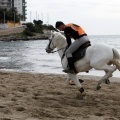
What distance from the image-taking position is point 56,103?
25.6 feet

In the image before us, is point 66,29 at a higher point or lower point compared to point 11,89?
higher

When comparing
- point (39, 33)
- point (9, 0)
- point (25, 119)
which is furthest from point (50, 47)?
point (9, 0)

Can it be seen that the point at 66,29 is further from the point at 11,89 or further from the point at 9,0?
the point at 9,0

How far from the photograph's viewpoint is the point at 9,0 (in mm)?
163000

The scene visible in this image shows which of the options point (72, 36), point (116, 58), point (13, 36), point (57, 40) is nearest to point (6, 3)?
point (13, 36)

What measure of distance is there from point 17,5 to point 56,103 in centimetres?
17034

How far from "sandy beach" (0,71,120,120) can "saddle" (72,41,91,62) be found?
44.5 inches

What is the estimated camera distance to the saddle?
7995 millimetres

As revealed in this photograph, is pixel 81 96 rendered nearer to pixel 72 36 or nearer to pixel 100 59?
pixel 100 59

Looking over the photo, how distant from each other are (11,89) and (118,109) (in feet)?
12.6

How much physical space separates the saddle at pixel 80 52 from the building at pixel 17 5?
152 meters

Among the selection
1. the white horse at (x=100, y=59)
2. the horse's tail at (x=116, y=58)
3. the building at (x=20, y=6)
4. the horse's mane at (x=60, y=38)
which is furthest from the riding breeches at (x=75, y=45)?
the building at (x=20, y=6)

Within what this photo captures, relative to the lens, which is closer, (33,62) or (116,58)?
(116,58)

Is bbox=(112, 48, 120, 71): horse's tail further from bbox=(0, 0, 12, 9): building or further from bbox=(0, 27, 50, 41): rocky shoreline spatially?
bbox=(0, 0, 12, 9): building
